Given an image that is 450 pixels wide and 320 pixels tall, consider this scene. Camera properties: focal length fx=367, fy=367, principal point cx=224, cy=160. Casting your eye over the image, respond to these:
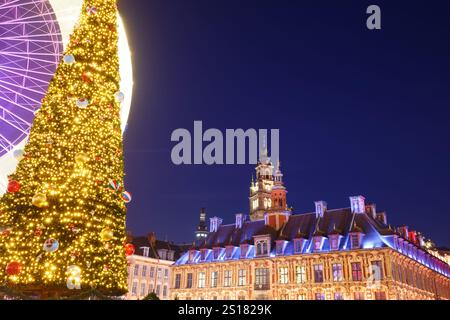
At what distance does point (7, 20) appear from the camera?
16609 mm

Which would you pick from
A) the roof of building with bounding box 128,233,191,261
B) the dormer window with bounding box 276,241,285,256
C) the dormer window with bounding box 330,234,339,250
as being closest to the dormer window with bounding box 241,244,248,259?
the dormer window with bounding box 276,241,285,256

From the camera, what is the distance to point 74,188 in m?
13.5

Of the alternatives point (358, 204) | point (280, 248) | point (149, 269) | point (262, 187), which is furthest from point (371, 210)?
point (262, 187)

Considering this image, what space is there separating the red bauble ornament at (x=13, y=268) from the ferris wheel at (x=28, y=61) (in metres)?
6.84

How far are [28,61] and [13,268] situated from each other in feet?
34.7

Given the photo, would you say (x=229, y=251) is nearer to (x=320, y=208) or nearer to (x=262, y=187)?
(x=320, y=208)

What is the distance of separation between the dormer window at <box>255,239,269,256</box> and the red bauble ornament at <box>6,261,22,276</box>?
32.1m

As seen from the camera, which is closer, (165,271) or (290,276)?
(290,276)

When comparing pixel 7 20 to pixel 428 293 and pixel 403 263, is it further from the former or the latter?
pixel 428 293

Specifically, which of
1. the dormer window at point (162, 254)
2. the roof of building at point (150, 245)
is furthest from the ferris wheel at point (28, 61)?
the dormer window at point (162, 254)

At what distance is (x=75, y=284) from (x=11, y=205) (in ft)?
12.6
